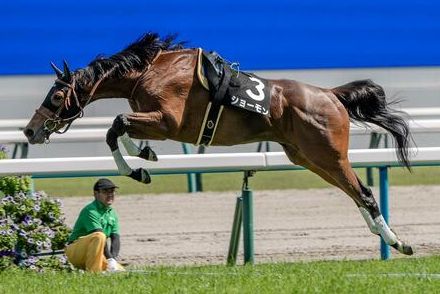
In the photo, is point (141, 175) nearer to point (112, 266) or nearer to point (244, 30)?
point (112, 266)

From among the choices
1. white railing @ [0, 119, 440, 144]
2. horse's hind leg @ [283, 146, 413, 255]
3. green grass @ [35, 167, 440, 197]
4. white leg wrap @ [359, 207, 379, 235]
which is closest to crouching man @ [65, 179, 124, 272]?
horse's hind leg @ [283, 146, 413, 255]

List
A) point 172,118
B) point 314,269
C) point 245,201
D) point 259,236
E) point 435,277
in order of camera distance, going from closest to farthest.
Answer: point 435,277, point 314,269, point 172,118, point 245,201, point 259,236

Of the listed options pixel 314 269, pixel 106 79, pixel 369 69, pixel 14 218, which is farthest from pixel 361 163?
pixel 369 69

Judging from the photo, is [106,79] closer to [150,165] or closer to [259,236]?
[150,165]

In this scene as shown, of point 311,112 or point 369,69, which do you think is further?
point 369,69

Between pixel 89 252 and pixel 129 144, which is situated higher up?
pixel 129 144

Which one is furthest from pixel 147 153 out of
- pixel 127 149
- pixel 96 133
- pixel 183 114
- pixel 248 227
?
pixel 96 133

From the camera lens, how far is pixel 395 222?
962 cm

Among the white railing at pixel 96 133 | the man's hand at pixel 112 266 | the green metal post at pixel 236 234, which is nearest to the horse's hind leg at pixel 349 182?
the green metal post at pixel 236 234

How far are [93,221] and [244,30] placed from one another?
4.69 meters

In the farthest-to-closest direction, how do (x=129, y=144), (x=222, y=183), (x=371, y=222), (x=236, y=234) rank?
1. (x=222, y=183)
2. (x=236, y=234)
3. (x=371, y=222)
4. (x=129, y=144)

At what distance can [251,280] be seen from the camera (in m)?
6.03

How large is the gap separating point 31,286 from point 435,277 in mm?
2321

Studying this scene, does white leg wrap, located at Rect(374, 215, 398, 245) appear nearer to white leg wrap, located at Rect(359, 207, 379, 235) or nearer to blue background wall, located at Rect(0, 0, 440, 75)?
white leg wrap, located at Rect(359, 207, 379, 235)
